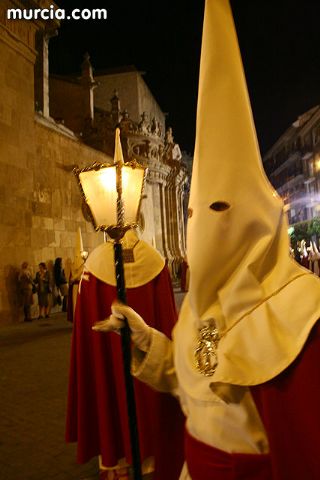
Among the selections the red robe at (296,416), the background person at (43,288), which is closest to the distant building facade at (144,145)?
the background person at (43,288)

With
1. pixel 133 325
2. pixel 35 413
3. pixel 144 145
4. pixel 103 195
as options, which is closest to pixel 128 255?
pixel 103 195

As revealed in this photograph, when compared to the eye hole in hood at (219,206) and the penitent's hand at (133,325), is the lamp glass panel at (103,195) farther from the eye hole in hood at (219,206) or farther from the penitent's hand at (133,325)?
the eye hole in hood at (219,206)

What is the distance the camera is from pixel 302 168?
166 feet

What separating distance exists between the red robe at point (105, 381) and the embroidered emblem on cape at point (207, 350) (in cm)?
163

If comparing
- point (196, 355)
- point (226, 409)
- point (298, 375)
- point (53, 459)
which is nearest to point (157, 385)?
point (196, 355)

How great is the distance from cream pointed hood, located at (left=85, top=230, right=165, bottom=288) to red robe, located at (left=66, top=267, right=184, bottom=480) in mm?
60

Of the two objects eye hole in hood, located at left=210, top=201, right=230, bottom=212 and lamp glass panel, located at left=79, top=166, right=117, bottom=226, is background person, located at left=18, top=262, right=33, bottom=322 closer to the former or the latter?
lamp glass panel, located at left=79, top=166, right=117, bottom=226

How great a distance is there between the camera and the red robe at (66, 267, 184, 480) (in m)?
3.13

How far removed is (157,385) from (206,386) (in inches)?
18.9

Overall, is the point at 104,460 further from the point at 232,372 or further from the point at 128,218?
the point at 232,372

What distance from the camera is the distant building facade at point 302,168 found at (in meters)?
45.4

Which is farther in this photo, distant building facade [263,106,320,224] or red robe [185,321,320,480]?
distant building facade [263,106,320,224]

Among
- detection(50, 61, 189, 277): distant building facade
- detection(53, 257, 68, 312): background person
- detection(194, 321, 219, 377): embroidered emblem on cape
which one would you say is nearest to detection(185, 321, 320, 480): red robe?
detection(194, 321, 219, 377): embroidered emblem on cape

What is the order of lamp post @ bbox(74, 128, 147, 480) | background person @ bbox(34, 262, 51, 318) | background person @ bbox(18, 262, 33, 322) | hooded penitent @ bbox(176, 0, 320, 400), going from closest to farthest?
hooded penitent @ bbox(176, 0, 320, 400)
lamp post @ bbox(74, 128, 147, 480)
background person @ bbox(18, 262, 33, 322)
background person @ bbox(34, 262, 51, 318)
